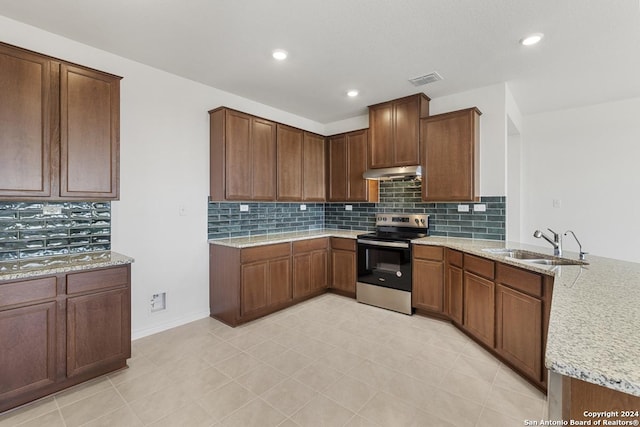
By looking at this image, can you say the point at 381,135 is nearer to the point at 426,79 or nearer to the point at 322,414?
the point at 426,79

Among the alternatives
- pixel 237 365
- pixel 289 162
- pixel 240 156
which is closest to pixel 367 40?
pixel 240 156

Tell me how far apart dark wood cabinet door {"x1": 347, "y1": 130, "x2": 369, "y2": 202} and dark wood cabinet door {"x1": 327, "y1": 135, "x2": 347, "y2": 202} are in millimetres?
77

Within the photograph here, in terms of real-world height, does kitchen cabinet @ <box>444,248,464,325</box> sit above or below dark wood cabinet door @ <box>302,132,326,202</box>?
below

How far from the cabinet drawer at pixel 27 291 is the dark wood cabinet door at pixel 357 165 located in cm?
349

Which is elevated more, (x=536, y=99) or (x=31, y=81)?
(x=536, y=99)

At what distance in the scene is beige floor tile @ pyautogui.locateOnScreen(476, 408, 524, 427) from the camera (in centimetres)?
176

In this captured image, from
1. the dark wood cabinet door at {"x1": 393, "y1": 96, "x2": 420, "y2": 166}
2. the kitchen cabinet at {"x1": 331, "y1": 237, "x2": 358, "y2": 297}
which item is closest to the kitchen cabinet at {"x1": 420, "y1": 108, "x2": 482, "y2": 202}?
the dark wood cabinet door at {"x1": 393, "y1": 96, "x2": 420, "y2": 166}

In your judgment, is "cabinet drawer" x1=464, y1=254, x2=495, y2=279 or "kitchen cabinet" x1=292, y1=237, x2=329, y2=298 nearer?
"cabinet drawer" x1=464, y1=254, x2=495, y2=279

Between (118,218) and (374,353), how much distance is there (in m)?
2.69

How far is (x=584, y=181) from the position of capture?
4031 millimetres

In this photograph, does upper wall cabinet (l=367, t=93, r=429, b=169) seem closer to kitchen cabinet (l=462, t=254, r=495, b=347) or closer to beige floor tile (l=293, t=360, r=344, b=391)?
kitchen cabinet (l=462, t=254, r=495, b=347)

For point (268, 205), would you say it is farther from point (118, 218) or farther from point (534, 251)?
point (534, 251)

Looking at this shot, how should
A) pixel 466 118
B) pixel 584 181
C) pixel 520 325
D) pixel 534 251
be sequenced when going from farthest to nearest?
pixel 584 181 < pixel 466 118 < pixel 534 251 < pixel 520 325

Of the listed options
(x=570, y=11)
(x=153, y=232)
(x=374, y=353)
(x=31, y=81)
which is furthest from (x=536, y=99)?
(x=31, y=81)
